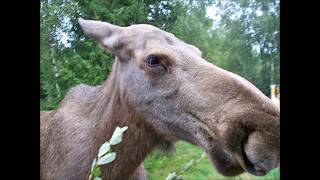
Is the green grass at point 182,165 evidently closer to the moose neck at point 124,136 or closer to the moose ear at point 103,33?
the moose neck at point 124,136

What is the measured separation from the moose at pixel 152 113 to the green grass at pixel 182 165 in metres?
0.04

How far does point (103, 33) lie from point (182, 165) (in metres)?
0.69

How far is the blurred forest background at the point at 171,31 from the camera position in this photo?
207cm

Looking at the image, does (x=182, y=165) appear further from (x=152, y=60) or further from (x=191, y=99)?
(x=152, y=60)

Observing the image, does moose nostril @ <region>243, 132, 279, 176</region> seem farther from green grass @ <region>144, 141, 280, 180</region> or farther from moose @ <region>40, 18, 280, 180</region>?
green grass @ <region>144, 141, 280, 180</region>

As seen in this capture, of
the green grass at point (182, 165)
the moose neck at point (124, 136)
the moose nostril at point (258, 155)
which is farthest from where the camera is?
the moose neck at point (124, 136)

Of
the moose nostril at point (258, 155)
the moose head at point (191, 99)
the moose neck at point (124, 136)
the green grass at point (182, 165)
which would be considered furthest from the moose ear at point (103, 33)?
the moose nostril at point (258, 155)

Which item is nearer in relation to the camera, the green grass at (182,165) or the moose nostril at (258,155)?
the moose nostril at (258,155)

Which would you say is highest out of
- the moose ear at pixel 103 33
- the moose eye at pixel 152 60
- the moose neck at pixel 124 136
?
→ the moose ear at pixel 103 33

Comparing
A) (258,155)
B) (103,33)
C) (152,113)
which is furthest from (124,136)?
(258,155)

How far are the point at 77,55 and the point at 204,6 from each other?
64cm

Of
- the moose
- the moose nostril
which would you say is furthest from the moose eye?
the moose nostril
